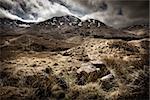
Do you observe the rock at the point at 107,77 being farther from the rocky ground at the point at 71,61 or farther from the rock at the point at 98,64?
the rock at the point at 98,64

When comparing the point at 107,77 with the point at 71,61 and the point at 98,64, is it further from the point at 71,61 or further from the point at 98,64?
the point at 71,61

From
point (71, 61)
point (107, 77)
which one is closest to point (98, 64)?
point (107, 77)

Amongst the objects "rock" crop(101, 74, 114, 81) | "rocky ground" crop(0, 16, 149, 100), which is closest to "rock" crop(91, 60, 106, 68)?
"rocky ground" crop(0, 16, 149, 100)

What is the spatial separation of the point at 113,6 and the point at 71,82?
1.28 meters

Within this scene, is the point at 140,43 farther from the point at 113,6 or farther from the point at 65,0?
the point at 65,0

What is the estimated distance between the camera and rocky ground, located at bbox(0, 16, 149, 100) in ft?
13.2

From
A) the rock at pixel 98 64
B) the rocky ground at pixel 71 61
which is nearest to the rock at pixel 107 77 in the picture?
the rocky ground at pixel 71 61

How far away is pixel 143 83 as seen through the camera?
4539 mm

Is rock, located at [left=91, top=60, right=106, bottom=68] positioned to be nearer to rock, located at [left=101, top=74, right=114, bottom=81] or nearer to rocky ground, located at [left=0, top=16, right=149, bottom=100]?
rocky ground, located at [left=0, top=16, right=149, bottom=100]

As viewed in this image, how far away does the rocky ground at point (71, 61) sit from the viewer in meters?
4.03

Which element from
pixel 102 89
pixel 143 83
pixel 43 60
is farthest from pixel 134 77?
pixel 43 60

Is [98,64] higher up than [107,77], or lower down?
higher up

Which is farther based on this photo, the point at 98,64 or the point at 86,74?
the point at 98,64

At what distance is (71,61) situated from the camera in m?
4.36
